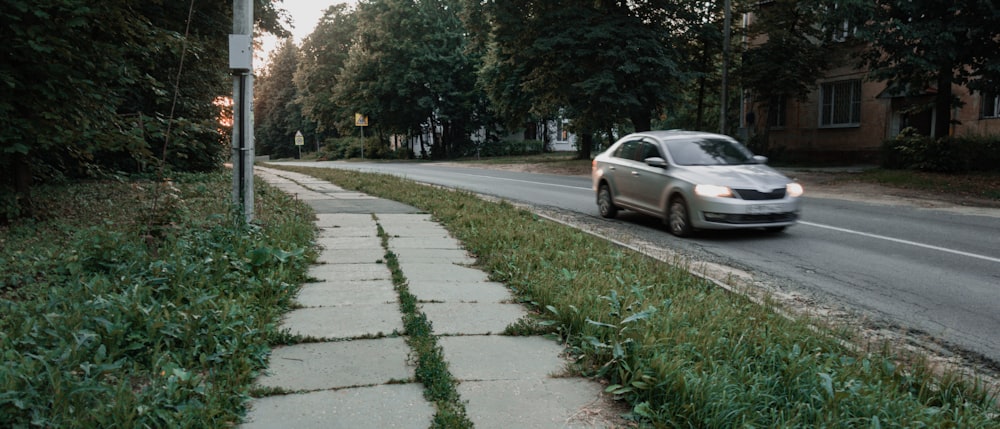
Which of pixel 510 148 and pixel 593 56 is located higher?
pixel 593 56

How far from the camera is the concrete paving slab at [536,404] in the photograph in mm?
3281

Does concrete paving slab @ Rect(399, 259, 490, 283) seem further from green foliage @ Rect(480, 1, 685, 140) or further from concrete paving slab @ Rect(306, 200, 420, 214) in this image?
green foliage @ Rect(480, 1, 685, 140)

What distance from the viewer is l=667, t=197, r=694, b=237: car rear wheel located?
1027 cm

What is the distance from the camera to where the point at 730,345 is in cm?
419

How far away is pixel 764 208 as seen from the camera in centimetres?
989

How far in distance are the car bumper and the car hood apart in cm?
24

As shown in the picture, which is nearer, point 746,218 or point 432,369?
point 432,369

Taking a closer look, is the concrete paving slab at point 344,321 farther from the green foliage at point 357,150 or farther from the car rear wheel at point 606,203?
the green foliage at point 357,150

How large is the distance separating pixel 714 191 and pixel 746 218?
0.57 m

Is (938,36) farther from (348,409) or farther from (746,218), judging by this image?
(348,409)

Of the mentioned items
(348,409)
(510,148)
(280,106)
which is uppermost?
(280,106)

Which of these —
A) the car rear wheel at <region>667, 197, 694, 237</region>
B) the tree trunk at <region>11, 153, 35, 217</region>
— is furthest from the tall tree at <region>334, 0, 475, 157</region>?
the car rear wheel at <region>667, 197, 694, 237</region>

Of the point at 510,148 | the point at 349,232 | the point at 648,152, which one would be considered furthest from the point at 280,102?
the point at 349,232

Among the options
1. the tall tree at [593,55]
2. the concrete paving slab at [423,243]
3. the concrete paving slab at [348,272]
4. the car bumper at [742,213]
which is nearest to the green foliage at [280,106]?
the tall tree at [593,55]
